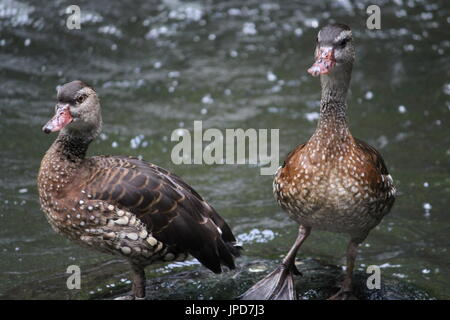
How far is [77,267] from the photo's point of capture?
19.5ft

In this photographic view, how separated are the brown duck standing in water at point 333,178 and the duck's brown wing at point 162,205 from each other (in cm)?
51

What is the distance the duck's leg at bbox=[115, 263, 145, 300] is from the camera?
16.9 feet

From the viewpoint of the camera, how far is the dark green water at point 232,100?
21.9 ft

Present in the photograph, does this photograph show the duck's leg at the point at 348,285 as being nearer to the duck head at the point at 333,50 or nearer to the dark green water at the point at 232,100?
the dark green water at the point at 232,100

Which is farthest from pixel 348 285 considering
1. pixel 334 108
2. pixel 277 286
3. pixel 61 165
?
pixel 61 165

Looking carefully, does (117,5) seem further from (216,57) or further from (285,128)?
(285,128)

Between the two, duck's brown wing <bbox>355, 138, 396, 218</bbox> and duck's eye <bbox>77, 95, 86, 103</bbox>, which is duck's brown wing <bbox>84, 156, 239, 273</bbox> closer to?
duck's eye <bbox>77, 95, 86, 103</bbox>

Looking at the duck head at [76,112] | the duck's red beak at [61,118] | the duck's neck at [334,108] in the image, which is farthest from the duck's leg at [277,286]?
the duck's red beak at [61,118]

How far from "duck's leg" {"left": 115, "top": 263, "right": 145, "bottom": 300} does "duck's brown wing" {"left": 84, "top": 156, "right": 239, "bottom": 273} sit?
347 mm

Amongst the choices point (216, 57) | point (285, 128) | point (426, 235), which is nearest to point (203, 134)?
point (285, 128)

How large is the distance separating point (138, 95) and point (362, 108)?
10.0 ft

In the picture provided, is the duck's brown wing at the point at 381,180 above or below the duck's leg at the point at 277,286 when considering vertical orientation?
above

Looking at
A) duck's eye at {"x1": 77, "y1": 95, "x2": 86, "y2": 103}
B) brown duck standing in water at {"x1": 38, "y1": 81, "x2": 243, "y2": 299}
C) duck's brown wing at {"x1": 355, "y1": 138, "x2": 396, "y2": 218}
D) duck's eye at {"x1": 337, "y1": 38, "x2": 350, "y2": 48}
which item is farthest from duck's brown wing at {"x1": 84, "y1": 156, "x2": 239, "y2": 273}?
duck's eye at {"x1": 337, "y1": 38, "x2": 350, "y2": 48}

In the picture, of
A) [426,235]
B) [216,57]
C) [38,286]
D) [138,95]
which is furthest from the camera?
[216,57]
